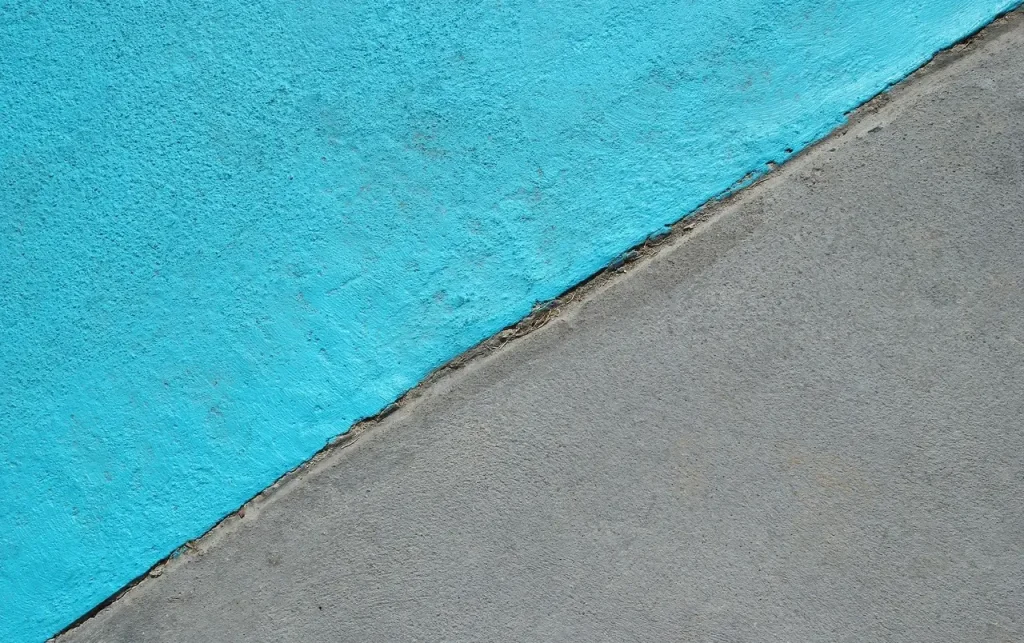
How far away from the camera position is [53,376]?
2.26 metres

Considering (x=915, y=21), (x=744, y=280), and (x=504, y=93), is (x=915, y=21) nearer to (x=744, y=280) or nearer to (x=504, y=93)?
(x=744, y=280)

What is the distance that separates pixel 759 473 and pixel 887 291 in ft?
2.44

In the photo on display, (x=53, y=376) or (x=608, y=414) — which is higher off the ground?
(x=53, y=376)

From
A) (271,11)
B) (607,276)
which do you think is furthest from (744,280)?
(271,11)

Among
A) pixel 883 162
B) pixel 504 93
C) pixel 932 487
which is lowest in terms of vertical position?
pixel 932 487

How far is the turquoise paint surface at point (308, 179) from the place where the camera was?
2.21 m

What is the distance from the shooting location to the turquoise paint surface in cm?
221

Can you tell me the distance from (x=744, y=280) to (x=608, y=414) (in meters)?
0.65

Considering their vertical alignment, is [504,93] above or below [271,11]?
below

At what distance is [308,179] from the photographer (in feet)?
7.35

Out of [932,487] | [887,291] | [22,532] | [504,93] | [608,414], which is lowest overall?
[932,487]

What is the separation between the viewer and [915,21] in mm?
2201

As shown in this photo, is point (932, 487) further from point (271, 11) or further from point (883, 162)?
point (271, 11)

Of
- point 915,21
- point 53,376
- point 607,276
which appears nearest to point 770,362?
point 607,276
